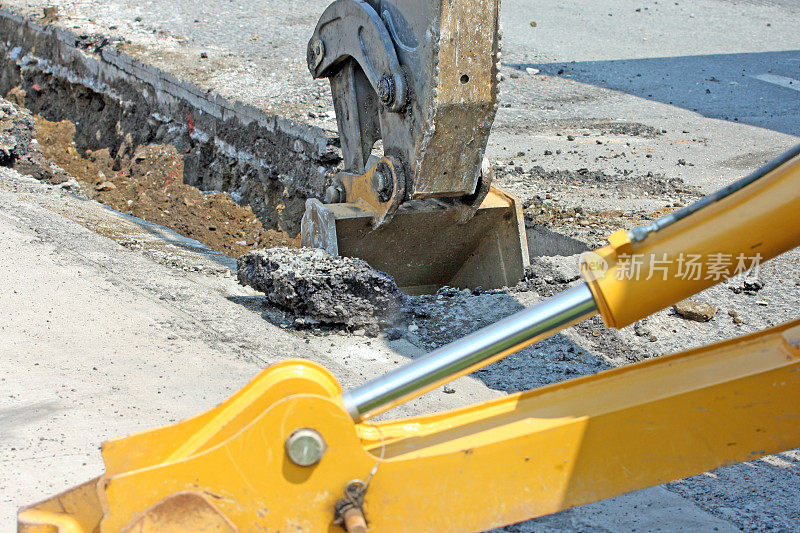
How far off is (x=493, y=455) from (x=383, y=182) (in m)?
2.92

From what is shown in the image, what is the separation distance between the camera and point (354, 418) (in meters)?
1.84

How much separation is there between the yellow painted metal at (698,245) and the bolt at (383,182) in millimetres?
2795

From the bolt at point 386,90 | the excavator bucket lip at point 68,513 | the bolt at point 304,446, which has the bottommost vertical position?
the excavator bucket lip at point 68,513

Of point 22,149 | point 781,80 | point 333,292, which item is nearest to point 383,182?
point 333,292

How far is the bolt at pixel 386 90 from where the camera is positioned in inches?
171

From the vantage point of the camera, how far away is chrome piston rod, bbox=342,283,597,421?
1.82 m

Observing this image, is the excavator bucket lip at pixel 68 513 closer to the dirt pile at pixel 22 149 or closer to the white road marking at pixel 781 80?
the dirt pile at pixel 22 149

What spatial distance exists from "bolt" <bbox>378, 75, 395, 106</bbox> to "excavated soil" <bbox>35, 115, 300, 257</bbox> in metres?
2.35

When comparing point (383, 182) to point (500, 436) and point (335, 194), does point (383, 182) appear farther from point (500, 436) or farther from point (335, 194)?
point (500, 436)

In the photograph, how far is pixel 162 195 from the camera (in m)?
7.71

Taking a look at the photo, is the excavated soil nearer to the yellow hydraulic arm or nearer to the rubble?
the rubble

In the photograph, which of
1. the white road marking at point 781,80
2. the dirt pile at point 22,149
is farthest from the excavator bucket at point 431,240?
the white road marking at point 781,80

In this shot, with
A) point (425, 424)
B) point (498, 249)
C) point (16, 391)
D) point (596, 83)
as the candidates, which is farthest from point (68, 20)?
point (425, 424)

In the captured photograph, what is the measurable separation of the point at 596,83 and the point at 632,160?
296cm
